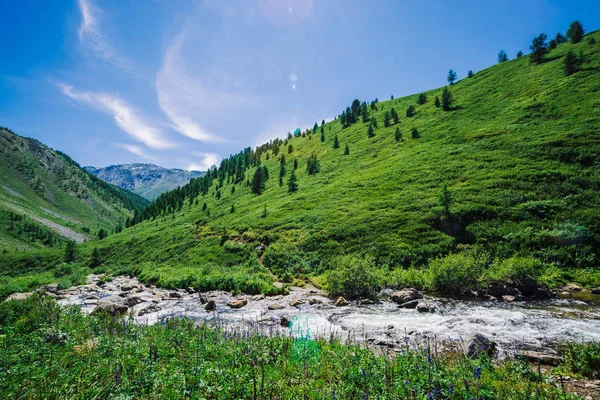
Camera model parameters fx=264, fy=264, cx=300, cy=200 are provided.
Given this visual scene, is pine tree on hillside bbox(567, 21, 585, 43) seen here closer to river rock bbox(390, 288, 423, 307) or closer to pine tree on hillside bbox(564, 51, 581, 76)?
pine tree on hillside bbox(564, 51, 581, 76)

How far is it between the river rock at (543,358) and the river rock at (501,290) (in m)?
13.3

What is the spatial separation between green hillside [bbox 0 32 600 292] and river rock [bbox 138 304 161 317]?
910 centimetres

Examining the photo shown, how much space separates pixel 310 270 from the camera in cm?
3628

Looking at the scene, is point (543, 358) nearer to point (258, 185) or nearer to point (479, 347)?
point (479, 347)

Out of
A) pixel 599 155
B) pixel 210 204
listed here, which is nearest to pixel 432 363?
pixel 599 155

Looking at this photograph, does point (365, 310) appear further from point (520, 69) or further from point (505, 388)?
point (520, 69)

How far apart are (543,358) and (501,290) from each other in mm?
14454

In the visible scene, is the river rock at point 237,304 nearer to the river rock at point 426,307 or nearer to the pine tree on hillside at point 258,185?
the river rock at point 426,307

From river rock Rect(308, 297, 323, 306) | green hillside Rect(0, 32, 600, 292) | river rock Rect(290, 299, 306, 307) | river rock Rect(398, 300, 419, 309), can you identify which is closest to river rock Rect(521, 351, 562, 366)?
river rock Rect(398, 300, 419, 309)

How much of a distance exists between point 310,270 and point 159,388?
30501 mm

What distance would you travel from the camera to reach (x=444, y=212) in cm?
3812

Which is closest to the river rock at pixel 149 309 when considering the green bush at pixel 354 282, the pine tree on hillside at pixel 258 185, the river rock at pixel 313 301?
the river rock at pixel 313 301

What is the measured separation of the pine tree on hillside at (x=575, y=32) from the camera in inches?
3792

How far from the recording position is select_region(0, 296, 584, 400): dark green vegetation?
6289mm
